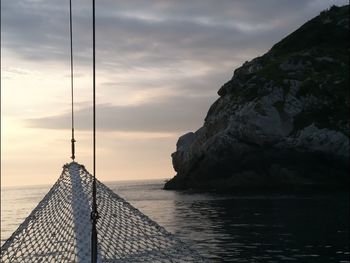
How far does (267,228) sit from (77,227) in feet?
91.4

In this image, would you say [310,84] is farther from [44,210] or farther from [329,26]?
[44,210]

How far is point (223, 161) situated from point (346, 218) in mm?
41096

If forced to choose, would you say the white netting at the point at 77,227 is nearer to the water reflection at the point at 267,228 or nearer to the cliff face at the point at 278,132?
the water reflection at the point at 267,228

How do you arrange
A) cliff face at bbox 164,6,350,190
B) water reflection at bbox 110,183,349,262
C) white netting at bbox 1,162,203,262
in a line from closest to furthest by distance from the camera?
white netting at bbox 1,162,203,262 < water reflection at bbox 110,183,349,262 < cliff face at bbox 164,6,350,190

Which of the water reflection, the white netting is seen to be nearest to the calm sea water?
the water reflection

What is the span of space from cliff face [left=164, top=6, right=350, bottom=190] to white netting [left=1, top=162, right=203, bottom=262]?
6330 cm

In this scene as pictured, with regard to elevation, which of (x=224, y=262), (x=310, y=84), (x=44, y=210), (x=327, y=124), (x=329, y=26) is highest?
(x=329, y=26)

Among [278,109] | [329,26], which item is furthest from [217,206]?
[329,26]

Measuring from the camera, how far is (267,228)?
1406 inches

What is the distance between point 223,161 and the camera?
79.6 metres

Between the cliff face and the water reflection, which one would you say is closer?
the water reflection

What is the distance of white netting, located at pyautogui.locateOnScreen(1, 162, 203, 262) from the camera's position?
9.51m

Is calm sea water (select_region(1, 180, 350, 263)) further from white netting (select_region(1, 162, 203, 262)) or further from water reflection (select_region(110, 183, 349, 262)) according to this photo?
white netting (select_region(1, 162, 203, 262))

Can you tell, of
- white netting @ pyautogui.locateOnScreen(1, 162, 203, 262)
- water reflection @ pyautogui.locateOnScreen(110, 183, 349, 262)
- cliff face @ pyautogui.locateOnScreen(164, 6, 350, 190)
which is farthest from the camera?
cliff face @ pyautogui.locateOnScreen(164, 6, 350, 190)
